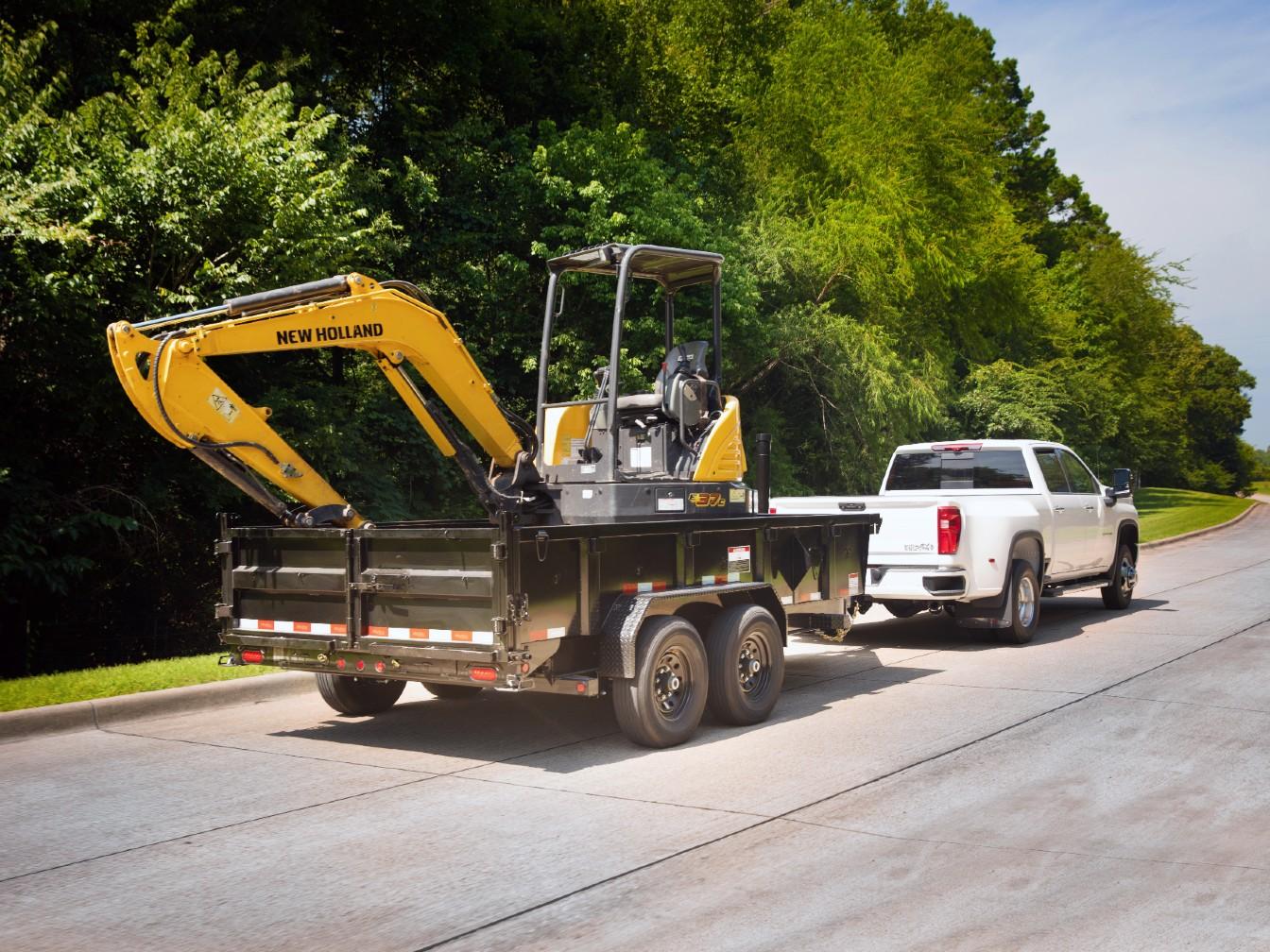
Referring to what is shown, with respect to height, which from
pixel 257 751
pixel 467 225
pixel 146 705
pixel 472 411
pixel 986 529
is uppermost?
pixel 467 225

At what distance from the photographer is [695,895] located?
17.0 feet

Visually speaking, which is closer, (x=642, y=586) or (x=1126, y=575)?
(x=642, y=586)

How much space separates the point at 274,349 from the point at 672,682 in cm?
375

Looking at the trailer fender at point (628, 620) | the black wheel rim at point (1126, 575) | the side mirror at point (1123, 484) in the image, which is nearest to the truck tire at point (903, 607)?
the side mirror at point (1123, 484)

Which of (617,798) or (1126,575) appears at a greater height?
(1126,575)

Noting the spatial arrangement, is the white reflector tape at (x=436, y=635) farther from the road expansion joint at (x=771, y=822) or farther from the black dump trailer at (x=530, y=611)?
the road expansion joint at (x=771, y=822)

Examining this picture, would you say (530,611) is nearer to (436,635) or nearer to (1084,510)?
(436,635)

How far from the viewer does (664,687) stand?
8.30 metres

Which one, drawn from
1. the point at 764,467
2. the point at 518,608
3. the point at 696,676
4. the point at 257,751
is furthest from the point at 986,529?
the point at 257,751

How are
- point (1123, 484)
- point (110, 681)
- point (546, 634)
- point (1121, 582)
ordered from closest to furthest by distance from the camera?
1. point (546, 634)
2. point (110, 681)
3. point (1123, 484)
4. point (1121, 582)

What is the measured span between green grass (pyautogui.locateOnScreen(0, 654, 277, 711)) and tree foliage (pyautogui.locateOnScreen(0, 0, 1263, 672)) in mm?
2590

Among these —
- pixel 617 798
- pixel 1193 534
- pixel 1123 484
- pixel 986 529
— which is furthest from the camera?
pixel 1193 534

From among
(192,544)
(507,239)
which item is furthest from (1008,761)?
(507,239)

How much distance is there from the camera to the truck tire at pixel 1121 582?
1596cm
